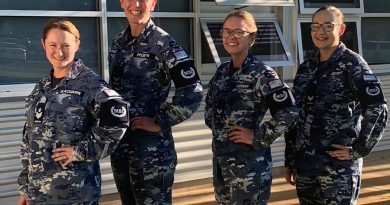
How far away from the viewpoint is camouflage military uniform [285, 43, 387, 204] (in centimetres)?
305

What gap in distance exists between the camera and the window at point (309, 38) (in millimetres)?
6449

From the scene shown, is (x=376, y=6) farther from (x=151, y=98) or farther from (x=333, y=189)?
(x=151, y=98)

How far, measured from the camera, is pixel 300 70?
11.0ft

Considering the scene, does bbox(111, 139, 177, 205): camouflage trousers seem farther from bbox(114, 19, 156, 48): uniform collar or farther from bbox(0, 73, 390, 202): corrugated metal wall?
bbox(0, 73, 390, 202): corrugated metal wall

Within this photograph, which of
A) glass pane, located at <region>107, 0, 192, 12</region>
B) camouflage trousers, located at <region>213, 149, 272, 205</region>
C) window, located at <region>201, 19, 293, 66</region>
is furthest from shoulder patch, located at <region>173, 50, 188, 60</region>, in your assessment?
window, located at <region>201, 19, 293, 66</region>

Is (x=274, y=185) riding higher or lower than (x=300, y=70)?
lower

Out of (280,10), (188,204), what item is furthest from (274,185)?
(280,10)

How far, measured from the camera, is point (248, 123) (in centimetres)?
308

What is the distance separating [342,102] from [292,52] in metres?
3.35

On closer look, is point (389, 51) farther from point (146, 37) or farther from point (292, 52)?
point (146, 37)

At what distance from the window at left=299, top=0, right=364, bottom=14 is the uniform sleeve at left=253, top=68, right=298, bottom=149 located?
143 inches

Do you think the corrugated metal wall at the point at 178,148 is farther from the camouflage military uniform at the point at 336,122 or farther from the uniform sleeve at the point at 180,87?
the camouflage military uniform at the point at 336,122

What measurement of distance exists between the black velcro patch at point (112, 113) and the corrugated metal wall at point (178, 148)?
2.40 metres

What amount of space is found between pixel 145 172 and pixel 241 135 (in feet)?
1.76
